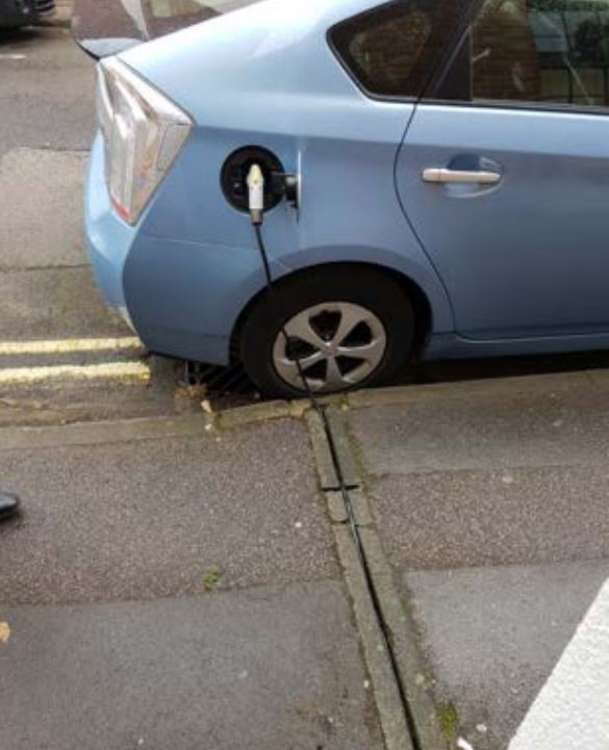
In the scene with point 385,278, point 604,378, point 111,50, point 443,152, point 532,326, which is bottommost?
point 604,378

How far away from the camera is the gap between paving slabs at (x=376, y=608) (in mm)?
2354

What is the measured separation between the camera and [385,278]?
334 cm

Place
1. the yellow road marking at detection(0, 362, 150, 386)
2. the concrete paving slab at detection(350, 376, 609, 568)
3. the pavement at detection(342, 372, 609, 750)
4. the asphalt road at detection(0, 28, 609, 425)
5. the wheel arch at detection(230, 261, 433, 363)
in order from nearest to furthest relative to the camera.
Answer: the pavement at detection(342, 372, 609, 750), the concrete paving slab at detection(350, 376, 609, 568), the wheel arch at detection(230, 261, 433, 363), the asphalt road at detection(0, 28, 609, 425), the yellow road marking at detection(0, 362, 150, 386)

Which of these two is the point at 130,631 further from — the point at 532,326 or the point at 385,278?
the point at 532,326

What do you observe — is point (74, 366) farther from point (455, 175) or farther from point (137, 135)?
point (455, 175)

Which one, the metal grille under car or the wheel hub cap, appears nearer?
the wheel hub cap

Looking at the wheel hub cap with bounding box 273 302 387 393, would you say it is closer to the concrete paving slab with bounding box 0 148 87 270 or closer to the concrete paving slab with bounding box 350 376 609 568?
the concrete paving slab with bounding box 350 376 609 568

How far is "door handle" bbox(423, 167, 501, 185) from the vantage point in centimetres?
314

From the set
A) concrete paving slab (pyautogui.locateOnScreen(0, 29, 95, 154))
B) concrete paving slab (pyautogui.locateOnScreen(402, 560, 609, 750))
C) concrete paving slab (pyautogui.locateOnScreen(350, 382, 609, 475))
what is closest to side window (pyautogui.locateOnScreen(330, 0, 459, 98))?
concrete paving slab (pyautogui.locateOnScreen(350, 382, 609, 475))

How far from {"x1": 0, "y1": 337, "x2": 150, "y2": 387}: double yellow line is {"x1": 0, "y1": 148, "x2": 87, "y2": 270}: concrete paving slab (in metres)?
0.76

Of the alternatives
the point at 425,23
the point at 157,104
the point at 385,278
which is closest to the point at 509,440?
the point at 385,278

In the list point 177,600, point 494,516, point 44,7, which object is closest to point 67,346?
point 177,600

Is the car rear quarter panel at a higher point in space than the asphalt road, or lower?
higher

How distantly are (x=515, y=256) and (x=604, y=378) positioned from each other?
27.8 inches
